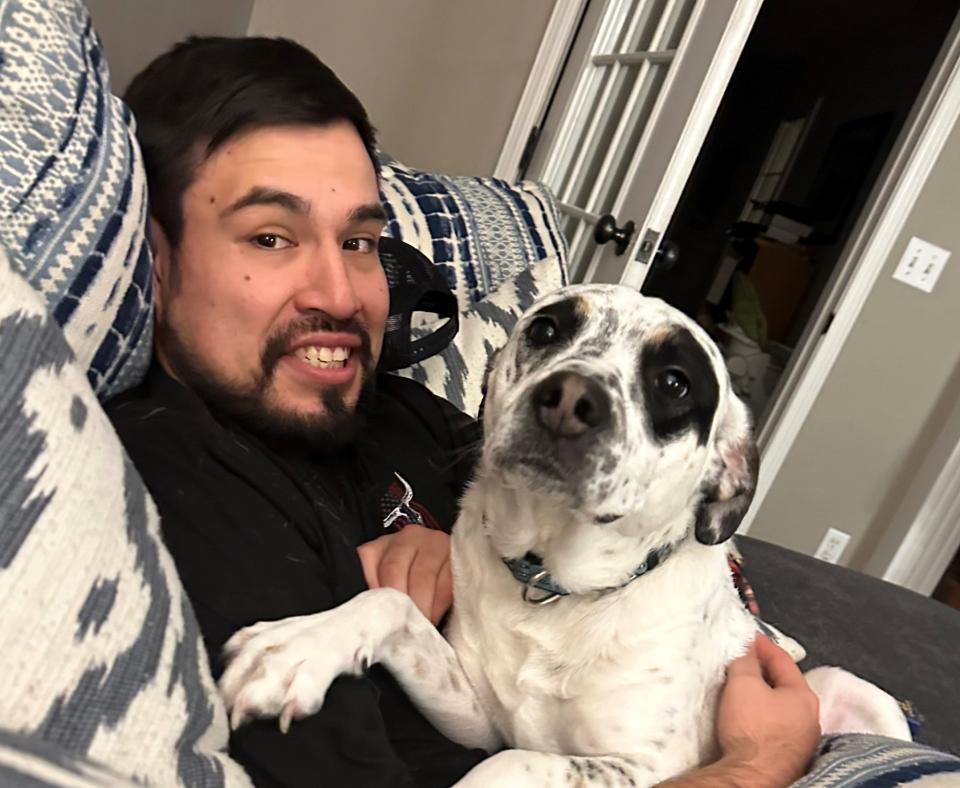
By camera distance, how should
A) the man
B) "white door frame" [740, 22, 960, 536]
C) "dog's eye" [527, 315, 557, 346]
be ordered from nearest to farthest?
the man → "dog's eye" [527, 315, 557, 346] → "white door frame" [740, 22, 960, 536]

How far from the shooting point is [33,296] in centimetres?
61

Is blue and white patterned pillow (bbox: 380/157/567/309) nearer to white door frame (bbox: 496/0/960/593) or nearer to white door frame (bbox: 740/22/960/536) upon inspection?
white door frame (bbox: 496/0/960/593)

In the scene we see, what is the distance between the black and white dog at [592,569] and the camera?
3.49 feet

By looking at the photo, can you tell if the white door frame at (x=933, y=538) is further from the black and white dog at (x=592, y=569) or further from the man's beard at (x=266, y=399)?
the man's beard at (x=266, y=399)

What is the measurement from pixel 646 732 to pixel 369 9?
363 centimetres

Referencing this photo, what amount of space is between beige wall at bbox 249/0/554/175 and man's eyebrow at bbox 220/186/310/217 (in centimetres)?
252

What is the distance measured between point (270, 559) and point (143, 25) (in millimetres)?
2529

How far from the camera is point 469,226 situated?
6.68ft

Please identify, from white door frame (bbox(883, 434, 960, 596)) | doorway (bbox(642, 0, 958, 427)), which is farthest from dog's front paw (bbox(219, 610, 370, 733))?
doorway (bbox(642, 0, 958, 427))

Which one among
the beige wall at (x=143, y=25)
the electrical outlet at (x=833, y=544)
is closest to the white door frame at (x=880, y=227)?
the electrical outlet at (x=833, y=544)

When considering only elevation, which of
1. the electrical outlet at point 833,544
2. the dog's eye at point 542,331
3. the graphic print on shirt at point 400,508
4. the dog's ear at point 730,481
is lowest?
the electrical outlet at point 833,544

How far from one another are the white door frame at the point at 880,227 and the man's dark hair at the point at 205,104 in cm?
276

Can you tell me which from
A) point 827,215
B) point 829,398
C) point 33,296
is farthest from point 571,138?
point 827,215

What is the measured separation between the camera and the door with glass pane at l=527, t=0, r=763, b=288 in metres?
2.56
